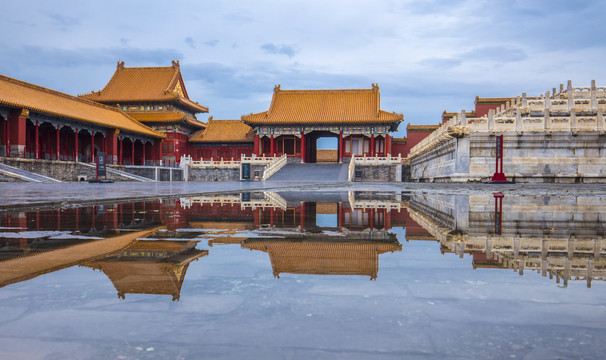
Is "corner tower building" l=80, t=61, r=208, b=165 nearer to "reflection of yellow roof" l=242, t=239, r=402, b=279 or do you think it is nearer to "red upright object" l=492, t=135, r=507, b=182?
"red upright object" l=492, t=135, r=507, b=182

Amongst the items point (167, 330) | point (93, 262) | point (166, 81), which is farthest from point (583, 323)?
point (166, 81)

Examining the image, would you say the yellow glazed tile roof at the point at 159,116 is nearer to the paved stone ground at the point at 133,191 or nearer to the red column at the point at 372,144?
the red column at the point at 372,144

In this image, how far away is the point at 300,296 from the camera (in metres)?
1.73

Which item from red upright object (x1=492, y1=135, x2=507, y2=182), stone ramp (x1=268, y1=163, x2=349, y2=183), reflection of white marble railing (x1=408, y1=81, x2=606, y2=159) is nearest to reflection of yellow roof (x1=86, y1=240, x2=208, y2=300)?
red upright object (x1=492, y1=135, x2=507, y2=182)

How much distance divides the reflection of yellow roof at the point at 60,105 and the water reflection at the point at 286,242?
81.7 ft

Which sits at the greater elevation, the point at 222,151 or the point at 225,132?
the point at 225,132

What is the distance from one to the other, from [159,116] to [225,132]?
235 inches

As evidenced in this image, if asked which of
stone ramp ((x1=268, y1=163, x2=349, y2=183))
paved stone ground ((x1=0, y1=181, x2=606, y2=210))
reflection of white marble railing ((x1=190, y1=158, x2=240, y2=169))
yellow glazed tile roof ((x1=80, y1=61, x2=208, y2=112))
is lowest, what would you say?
paved stone ground ((x1=0, y1=181, x2=606, y2=210))

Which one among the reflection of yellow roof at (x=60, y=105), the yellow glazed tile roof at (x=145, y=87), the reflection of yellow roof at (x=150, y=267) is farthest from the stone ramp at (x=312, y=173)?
the reflection of yellow roof at (x=150, y=267)

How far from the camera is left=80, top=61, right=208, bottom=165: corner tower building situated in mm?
41719

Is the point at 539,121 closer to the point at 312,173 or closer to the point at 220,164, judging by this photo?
the point at 312,173

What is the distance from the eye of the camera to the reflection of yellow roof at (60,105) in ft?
87.6

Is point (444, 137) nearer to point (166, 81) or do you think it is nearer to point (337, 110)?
point (337, 110)

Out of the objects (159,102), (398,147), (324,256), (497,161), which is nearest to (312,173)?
(398,147)
